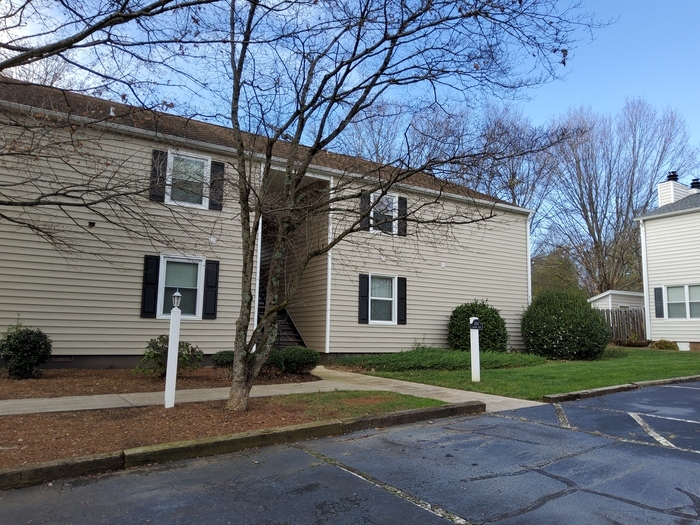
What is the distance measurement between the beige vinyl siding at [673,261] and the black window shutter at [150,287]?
61.2 feet

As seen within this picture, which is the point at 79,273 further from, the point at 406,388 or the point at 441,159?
the point at 441,159

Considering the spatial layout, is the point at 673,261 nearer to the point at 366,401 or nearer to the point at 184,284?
the point at 366,401

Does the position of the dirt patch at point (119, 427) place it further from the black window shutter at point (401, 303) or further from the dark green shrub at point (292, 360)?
the black window shutter at point (401, 303)

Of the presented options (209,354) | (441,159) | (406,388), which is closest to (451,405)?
(406,388)

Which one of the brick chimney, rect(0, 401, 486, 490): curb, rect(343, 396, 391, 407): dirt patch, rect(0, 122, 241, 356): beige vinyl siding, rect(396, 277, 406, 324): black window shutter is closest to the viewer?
rect(0, 401, 486, 490): curb

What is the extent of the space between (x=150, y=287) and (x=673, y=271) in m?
19.0

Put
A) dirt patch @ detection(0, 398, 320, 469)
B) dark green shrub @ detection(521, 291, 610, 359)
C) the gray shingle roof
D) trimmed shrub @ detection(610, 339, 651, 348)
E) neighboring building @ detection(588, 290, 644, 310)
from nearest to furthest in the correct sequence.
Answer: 1. dirt patch @ detection(0, 398, 320, 469)
2. dark green shrub @ detection(521, 291, 610, 359)
3. the gray shingle roof
4. trimmed shrub @ detection(610, 339, 651, 348)
5. neighboring building @ detection(588, 290, 644, 310)

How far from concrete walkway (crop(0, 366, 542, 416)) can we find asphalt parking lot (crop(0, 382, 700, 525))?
201 centimetres

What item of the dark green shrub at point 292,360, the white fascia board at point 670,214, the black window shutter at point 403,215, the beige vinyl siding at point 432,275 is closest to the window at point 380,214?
the black window shutter at point 403,215

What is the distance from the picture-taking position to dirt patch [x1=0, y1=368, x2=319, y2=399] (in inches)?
316

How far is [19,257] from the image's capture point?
34.5ft

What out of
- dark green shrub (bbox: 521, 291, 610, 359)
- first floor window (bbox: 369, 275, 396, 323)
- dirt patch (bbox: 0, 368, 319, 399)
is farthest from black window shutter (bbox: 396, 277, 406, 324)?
dirt patch (bbox: 0, 368, 319, 399)

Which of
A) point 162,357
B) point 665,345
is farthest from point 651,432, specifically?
point 665,345

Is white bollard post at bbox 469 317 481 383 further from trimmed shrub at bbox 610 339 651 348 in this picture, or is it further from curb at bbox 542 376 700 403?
trimmed shrub at bbox 610 339 651 348
